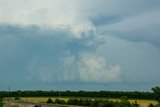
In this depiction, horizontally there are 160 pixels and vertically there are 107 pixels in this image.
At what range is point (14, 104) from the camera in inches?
4279

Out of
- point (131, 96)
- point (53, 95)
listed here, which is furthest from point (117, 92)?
point (53, 95)

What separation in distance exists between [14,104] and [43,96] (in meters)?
45.9

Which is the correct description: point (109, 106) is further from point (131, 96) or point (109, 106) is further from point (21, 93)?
point (21, 93)

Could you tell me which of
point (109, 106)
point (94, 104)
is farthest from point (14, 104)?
point (109, 106)

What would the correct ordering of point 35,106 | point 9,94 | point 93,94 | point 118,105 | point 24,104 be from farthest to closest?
1. point 9,94
2. point 93,94
3. point 24,104
4. point 35,106
5. point 118,105

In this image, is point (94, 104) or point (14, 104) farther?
point (14, 104)

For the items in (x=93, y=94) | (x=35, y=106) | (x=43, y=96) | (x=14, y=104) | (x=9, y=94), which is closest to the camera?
(x=35, y=106)

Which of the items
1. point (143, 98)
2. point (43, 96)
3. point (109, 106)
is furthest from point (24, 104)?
point (43, 96)

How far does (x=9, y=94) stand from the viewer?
167 metres

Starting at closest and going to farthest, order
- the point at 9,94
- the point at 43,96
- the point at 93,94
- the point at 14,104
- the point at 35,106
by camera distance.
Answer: the point at 35,106 → the point at 14,104 → the point at 93,94 → the point at 43,96 → the point at 9,94

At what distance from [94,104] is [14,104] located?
34831mm

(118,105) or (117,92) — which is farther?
(117,92)

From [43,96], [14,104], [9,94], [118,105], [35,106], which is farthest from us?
[9,94]

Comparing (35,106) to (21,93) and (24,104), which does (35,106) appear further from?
(21,93)
